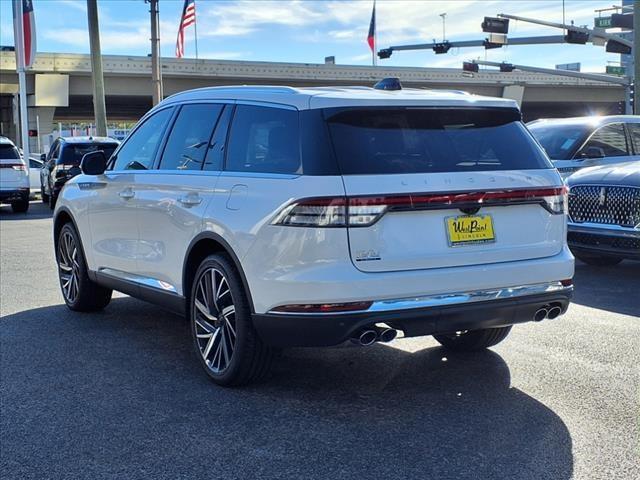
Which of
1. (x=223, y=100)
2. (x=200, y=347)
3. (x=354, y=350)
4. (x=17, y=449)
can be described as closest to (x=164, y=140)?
(x=223, y=100)

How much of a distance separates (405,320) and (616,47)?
1168 inches

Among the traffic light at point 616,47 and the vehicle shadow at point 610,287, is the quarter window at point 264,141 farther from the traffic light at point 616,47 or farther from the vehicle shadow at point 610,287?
the traffic light at point 616,47

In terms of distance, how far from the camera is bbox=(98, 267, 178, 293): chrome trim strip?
18.2ft

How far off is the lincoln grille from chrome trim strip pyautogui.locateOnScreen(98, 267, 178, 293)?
17.5 feet

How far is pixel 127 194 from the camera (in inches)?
238

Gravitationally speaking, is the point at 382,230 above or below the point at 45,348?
above

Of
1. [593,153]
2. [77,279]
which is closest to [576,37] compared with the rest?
[593,153]

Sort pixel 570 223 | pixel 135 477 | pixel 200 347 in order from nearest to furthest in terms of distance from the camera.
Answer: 1. pixel 135 477
2. pixel 200 347
3. pixel 570 223

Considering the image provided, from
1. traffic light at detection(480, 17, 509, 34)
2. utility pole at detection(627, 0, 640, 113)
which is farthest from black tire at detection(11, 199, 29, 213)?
traffic light at detection(480, 17, 509, 34)

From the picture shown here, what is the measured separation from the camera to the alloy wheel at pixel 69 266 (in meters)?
7.21

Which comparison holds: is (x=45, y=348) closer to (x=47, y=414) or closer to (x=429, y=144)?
(x=47, y=414)

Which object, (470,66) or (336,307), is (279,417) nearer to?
(336,307)

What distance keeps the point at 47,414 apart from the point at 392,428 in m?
1.98

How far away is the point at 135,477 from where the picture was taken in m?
3.62
